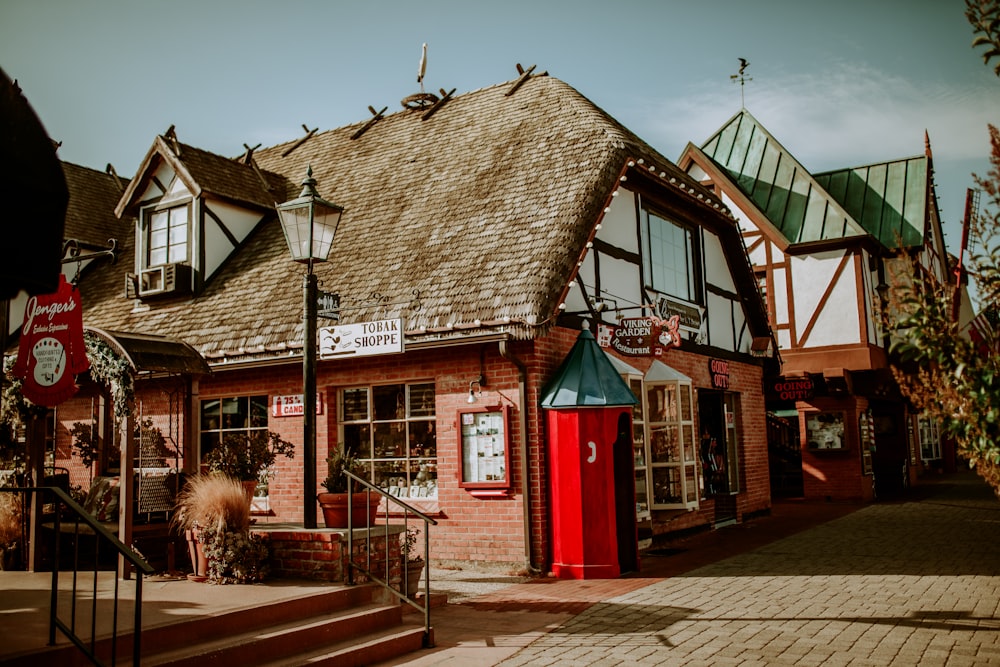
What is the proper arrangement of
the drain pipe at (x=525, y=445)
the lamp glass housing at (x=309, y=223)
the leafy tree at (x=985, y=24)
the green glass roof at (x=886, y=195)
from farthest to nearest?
the green glass roof at (x=886, y=195), the drain pipe at (x=525, y=445), the lamp glass housing at (x=309, y=223), the leafy tree at (x=985, y=24)

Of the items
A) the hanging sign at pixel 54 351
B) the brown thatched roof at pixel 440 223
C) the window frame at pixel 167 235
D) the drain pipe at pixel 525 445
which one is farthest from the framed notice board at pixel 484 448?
the window frame at pixel 167 235

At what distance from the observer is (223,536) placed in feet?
25.4

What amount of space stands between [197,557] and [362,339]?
3083 millimetres

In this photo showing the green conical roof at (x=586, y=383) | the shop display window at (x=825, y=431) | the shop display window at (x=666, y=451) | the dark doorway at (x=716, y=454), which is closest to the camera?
the green conical roof at (x=586, y=383)

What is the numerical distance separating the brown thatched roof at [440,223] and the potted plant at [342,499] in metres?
2.63

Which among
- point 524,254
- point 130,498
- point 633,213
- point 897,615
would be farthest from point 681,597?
point 633,213

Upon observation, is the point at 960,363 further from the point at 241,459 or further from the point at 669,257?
the point at 669,257

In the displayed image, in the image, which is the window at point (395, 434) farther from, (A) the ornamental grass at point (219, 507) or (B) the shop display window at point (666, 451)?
(A) the ornamental grass at point (219, 507)

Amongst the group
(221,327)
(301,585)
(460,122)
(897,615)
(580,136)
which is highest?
(460,122)

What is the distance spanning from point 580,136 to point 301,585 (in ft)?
26.8

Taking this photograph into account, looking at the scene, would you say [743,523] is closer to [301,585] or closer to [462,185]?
[462,185]

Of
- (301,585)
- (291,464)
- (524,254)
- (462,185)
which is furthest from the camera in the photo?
(462,185)

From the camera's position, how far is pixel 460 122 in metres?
15.9

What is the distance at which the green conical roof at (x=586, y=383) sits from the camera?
34.5 ft
